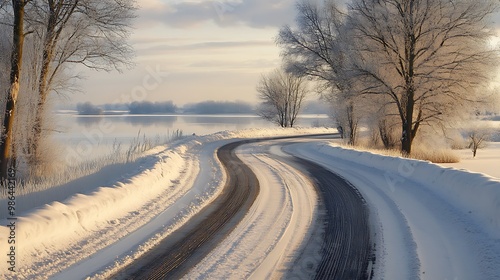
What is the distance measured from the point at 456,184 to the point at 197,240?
21.2ft

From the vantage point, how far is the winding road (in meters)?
5.31

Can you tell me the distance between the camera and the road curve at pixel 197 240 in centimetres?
526

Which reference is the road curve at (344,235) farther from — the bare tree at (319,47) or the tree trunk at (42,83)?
the bare tree at (319,47)

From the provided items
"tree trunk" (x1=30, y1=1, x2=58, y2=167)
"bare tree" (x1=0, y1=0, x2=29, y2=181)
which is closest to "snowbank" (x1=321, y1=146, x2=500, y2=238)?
"bare tree" (x1=0, y1=0, x2=29, y2=181)

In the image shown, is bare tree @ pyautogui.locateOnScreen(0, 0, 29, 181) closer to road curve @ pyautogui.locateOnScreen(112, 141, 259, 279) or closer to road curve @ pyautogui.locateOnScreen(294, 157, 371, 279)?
road curve @ pyautogui.locateOnScreen(112, 141, 259, 279)

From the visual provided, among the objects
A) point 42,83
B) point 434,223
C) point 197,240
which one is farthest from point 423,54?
point 197,240

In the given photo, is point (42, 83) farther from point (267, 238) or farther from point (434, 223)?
point (434, 223)

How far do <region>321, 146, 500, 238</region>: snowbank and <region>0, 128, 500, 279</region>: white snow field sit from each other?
3 cm

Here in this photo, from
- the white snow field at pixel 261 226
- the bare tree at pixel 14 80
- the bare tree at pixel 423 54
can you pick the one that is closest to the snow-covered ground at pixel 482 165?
the bare tree at pixel 423 54

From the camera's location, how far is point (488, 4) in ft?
65.1

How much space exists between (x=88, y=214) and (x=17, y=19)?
8.31 metres

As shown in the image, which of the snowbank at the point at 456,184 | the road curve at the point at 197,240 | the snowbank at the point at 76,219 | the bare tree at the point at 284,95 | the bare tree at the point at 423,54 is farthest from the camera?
the bare tree at the point at 284,95

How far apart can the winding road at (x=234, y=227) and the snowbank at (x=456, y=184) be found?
1.94 m

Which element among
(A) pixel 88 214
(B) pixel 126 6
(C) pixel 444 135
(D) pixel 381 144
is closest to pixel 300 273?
(A) pixel 88 214
